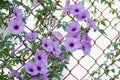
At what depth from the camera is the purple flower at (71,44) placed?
5.03 feet

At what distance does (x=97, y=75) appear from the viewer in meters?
2.27

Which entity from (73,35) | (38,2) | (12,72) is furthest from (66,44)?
(38,2)

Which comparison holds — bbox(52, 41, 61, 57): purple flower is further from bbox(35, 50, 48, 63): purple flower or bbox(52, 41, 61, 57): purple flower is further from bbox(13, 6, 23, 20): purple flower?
bbox(13, 6, 23, 20): purple flower

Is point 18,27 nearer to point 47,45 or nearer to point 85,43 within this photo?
point 47,45

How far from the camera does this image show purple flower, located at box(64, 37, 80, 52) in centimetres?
153

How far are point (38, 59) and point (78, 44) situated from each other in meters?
0.17

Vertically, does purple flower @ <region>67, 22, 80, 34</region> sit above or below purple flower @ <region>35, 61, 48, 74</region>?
above

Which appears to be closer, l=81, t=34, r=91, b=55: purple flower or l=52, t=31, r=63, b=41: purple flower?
l=81, t=34, r=91, b=55: purple flower

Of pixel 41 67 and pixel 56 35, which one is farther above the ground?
pixel 56 35

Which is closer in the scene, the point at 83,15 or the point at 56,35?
the point at 83,15

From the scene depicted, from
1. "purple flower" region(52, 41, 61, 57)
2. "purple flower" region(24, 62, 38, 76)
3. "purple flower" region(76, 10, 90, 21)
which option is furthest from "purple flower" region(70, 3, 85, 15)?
"purple flower" region(24, 62, 38, 76)

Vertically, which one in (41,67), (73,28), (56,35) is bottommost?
(41,67)

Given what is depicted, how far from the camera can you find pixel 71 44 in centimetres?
153

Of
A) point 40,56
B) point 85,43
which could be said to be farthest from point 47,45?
point 85,43
